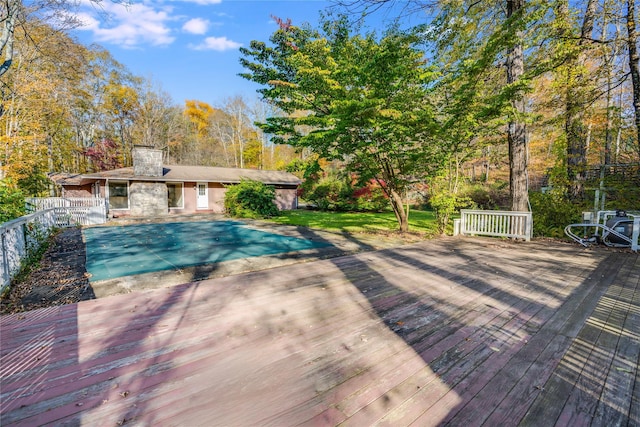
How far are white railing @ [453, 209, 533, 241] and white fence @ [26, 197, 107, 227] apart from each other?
14.1m

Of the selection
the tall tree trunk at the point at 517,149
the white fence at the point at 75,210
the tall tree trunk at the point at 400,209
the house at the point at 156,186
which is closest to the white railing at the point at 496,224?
the tall tree trunk at the point at 517,149

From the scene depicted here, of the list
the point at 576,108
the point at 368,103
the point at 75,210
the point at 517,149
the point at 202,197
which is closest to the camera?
the point at 368,103

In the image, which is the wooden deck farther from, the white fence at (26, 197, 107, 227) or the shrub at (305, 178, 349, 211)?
the shrub at (305, 178, 349, 211)

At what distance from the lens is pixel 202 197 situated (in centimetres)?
1648

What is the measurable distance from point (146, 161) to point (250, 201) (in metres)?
6.02

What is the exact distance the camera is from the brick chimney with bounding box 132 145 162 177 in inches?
560

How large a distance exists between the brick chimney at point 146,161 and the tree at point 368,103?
8732 millimetres

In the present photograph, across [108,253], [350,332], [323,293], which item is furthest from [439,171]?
[108,253]

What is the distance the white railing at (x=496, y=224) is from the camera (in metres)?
7.79

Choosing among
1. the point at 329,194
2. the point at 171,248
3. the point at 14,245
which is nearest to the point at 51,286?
the point at 14,245

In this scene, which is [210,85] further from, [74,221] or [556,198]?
[556,198]

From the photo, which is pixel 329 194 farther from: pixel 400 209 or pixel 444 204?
pixel 444 204

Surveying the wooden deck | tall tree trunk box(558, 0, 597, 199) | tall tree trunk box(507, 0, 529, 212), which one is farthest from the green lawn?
the wooden deck

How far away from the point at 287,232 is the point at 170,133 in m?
22.9
